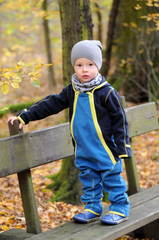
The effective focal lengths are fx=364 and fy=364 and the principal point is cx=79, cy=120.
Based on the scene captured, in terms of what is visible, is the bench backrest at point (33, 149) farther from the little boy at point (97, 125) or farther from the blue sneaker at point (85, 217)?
the blue sneaker at point (85, 217)

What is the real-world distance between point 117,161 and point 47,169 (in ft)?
10.5

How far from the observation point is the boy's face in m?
2.81

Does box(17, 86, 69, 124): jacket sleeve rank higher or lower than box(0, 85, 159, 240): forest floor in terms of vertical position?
higher

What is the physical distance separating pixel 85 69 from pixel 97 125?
0.44 m

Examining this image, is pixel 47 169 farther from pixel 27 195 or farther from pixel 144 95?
pixel 144 95

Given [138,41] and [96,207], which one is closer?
[96,207]

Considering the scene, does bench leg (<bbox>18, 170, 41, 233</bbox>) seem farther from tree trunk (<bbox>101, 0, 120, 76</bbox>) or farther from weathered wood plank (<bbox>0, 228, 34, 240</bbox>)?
tree trunk (<bbox>101, 0, 120, 76</bbox>)

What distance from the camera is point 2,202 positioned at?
4.19 meters

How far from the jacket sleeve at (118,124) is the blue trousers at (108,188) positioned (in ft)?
0.50

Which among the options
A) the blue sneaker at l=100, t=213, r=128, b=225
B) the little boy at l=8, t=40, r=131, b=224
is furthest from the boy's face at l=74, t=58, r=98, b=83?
the blue sneaker at l=100, t=213, r=128, b=225

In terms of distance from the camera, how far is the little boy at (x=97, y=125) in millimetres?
2816

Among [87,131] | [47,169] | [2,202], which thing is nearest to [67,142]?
[87,131]

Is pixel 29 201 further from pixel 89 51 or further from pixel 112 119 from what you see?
pixel 89 51

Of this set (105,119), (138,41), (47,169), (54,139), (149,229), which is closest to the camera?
(105,119)
